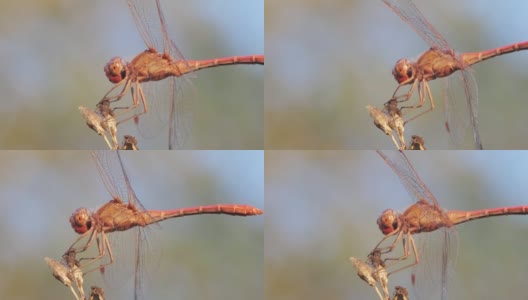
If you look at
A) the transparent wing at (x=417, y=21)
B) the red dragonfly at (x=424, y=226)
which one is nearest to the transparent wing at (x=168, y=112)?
the red dragonfly at (x=424, y=226)

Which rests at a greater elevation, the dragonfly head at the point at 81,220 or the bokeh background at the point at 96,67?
the bokeh background at the point at 96,67

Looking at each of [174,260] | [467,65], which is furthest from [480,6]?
[174,260]

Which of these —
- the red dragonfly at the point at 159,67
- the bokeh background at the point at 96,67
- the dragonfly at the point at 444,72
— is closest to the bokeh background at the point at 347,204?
the dragonfly at the point at 444,72

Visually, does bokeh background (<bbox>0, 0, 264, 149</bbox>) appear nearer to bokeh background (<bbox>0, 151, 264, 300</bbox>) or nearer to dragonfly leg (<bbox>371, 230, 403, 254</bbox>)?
bokeh background (<bbox>0, 151, 264, 300</bbox>)

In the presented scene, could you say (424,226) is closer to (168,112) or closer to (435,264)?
(435,264)

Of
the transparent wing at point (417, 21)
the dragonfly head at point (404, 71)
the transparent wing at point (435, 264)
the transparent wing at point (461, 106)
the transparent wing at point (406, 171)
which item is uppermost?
the transparent wing at point (417, 21)

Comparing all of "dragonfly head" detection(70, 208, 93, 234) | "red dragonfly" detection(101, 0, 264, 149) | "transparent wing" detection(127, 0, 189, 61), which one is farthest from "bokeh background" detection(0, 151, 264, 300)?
"transparent wing" detection(127, 0, 189, 61)

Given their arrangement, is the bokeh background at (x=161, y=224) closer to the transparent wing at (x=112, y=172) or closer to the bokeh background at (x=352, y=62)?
the transparent wing at (x=112, y=172)

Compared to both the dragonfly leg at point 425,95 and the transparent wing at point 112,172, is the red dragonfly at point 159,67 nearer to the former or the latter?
the transparent wing at point 112,172

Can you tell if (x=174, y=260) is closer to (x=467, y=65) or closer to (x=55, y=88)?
(x=55, y=88)
